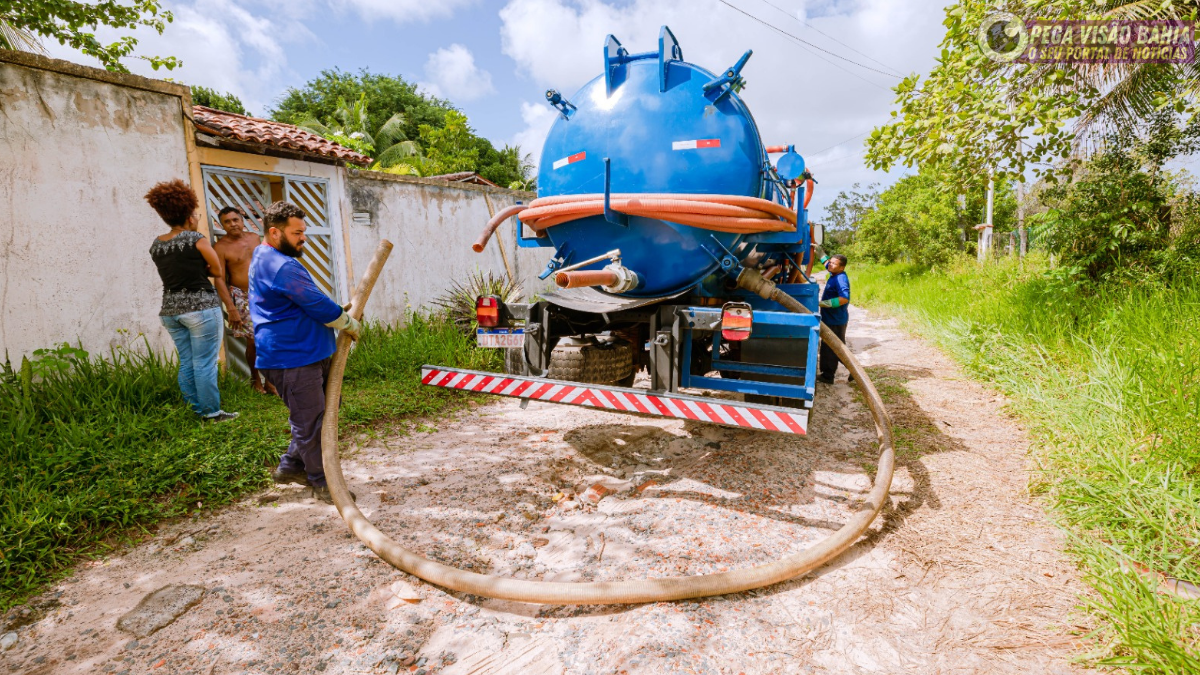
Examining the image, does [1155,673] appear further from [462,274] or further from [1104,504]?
[462,274]

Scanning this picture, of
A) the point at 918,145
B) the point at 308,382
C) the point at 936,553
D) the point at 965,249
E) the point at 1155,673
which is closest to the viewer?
the point at 1155,673

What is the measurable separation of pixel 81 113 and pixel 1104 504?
7.24 metres

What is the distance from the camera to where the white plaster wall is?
4066 millimetres

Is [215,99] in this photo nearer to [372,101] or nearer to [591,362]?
[372,101]

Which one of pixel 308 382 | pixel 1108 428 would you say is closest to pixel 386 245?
pixel 308 382

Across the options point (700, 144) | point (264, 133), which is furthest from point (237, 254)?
point (700, 144)

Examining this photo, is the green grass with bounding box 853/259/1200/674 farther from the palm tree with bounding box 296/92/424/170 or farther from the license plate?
the palm tree with bounding box 296/92/424/170

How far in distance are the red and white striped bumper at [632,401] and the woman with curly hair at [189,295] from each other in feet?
5.86

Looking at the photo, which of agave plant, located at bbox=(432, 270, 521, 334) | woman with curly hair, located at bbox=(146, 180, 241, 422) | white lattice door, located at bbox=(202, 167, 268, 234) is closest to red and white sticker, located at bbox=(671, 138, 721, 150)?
woman with curly hair, located at bbox=(146, 180, 241, 422)

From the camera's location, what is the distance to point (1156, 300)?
4.27 metres

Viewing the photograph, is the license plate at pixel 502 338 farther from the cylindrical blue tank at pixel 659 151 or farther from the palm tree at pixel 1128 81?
the palm tree at pixel 1128 81

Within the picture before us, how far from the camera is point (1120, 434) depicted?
10.0 feet

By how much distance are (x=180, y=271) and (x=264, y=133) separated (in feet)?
7.47

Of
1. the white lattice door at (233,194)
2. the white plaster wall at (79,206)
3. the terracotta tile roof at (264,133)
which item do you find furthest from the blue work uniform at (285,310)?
the terracotta tile roof at (264,133)
